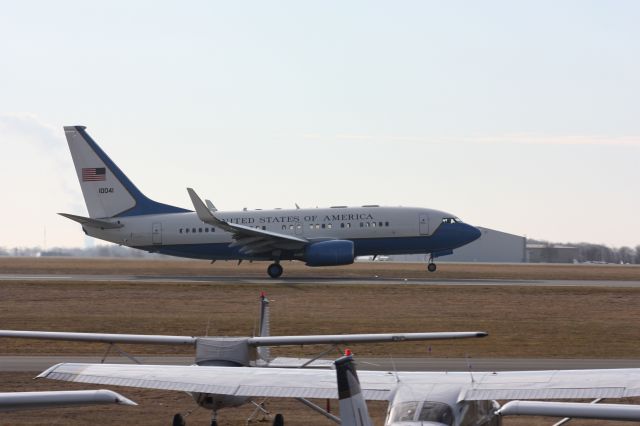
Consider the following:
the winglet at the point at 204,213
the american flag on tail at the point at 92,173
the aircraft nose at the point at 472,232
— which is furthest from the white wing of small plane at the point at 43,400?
the aircraft nose at the point at 472,232

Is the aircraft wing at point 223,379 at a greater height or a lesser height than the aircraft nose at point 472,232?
lesser

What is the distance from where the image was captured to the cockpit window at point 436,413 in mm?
12062

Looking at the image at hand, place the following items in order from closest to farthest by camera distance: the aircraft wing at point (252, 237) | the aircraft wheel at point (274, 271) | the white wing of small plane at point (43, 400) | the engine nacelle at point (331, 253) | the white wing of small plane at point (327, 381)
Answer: the white wing of small plane at point (43, 400)
the white wing of small plane at point (327, 381)
the aircraft wing at point (252, 237)
the engine nacelle at point (331, 253)
the aircraft wheel at point (274, 271)

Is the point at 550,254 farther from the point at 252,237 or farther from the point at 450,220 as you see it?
the point at 252,237

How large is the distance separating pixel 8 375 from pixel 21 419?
16.3 ft

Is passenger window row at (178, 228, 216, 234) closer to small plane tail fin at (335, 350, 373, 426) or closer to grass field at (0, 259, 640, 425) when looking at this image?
grass field at (0, 259, 640, 425)

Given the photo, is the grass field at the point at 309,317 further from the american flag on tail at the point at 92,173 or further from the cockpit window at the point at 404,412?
the american flag on tail at the point at 92,173

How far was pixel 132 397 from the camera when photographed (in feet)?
72.1

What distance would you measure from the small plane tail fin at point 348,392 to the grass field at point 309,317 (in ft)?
29.0

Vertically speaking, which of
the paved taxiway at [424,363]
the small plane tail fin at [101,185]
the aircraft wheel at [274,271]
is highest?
the small plane tail fin at [101,185]

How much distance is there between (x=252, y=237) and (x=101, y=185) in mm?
8852

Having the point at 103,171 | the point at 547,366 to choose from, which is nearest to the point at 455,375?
the point at 547,366

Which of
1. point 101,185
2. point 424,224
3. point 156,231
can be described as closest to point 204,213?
point 156,231

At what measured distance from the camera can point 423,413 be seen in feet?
39.7
